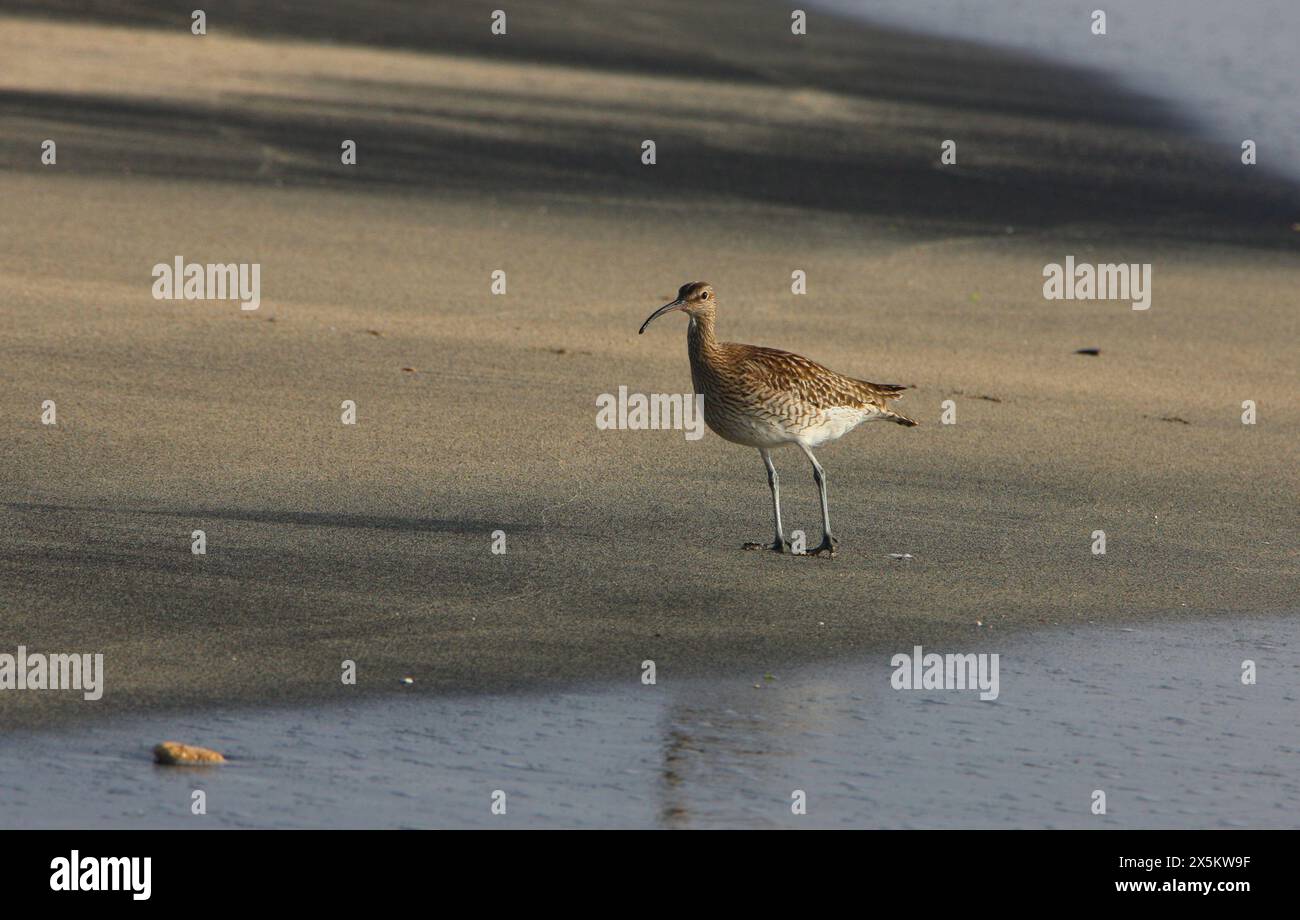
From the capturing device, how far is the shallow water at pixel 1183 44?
86.3ft

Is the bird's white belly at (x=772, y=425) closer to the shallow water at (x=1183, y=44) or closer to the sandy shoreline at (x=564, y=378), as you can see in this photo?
the sandy shoreline at (x=564, y=378)

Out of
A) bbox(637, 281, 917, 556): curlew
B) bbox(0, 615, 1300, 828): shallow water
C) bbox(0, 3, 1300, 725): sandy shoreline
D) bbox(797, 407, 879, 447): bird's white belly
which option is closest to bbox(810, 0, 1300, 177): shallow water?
bbox(0, 3, 1300, 725): sandy shoreline

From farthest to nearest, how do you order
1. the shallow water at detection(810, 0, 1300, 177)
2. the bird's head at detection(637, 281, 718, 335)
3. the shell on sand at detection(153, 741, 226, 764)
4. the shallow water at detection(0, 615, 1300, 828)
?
the shallow water at detection(810, 0, 1300, 177), the bird's head at detection(637, 281, 718, 335), the shell on sand at detection(153, 741, 226, 764), the shallow water at detection(0, 615, 1300, 828)

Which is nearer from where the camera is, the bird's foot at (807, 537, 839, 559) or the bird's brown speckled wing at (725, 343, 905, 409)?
the bird's foot at (807, 537, 839, 559)

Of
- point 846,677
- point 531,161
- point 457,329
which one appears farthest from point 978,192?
point 846,677

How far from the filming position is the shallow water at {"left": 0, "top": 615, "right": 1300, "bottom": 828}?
6371 millimetres

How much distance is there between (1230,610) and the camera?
9.01 meters

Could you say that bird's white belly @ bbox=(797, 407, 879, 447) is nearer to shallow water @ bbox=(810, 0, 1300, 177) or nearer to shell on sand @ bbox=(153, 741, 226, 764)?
shell on sand @ bbox=(153, 741, 226, 764)

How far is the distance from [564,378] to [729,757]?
5.95 metres

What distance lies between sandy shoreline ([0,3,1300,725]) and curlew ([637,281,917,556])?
16.4 inches

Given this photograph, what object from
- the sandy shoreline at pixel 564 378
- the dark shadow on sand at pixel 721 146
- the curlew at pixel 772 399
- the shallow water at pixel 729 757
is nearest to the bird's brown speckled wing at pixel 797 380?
the curlew at pixel 772 399

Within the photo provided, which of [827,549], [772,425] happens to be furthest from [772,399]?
[827,549]

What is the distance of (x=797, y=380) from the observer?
32.2 ft

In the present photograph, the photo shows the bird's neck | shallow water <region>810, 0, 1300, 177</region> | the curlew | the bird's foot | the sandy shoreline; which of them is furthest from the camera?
shallow water <region>810, 0, 1300, 177</region>
